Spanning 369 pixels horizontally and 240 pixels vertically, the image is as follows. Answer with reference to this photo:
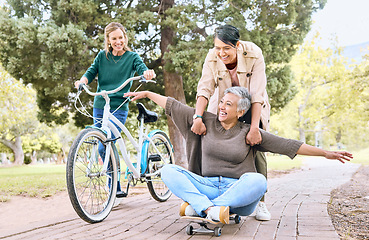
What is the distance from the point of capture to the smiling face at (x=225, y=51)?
2971 mm

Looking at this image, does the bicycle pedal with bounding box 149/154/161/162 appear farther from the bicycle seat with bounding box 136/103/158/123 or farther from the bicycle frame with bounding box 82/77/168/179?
the bicycle seat with bounding box 136/103/158/123

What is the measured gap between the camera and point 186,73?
868cm

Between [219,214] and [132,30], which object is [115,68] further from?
[132,30]

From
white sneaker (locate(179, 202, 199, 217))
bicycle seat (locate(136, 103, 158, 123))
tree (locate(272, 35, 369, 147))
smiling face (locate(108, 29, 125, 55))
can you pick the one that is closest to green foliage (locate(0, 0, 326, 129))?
bicycle seat (locate(136, 103, 158, 123))

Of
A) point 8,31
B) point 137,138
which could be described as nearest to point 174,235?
point 137,138

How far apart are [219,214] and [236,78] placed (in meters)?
1.30

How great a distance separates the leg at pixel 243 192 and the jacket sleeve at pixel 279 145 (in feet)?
1.05

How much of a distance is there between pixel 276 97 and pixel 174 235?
7760 mm

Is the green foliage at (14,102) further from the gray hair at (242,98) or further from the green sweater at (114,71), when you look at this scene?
the gray hair at (242,98)

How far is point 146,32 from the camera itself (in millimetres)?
9414

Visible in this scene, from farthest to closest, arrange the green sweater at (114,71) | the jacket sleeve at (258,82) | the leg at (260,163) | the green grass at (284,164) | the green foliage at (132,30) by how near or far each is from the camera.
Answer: the green grass at (284,164) < the green foliage at (132,30) < the green sweater at (114,71) < the leg at (260,163) < the jacket sleeve at (258,82)

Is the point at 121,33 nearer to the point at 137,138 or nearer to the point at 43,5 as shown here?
the point at 137,138

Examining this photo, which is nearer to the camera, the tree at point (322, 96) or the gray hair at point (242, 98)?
the gray hair at point (242, 98)

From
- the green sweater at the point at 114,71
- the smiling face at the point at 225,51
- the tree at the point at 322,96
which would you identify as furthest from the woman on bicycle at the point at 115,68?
the tree at the point at 322,96
